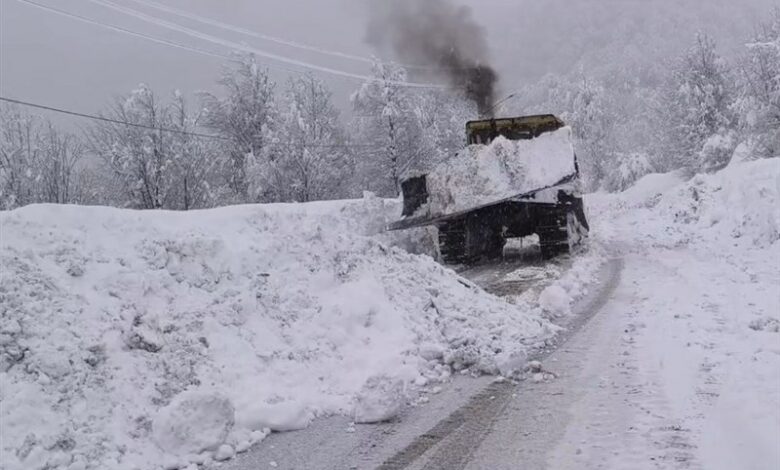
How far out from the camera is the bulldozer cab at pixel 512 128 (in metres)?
14.1

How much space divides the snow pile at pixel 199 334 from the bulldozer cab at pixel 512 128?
7.51 meters

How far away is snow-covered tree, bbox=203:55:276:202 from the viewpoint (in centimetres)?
3662

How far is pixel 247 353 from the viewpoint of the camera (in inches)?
196

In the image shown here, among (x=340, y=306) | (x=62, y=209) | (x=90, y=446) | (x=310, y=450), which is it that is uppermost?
(x=62, y=209)

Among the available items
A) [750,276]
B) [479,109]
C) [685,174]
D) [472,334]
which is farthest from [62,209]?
[685,174]

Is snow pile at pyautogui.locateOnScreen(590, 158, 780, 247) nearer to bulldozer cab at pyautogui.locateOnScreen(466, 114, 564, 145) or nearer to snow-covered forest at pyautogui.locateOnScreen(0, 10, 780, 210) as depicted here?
bulldozer cab at pyautogui.locateOnScreen(466, 114, 564, 145)

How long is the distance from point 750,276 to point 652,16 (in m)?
125

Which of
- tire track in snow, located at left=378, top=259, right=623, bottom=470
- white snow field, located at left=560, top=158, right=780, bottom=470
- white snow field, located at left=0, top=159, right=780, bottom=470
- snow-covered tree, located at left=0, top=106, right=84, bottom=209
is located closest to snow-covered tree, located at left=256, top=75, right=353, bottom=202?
snow-covered tree, located at left=0, top=106, right=84, bottom=209

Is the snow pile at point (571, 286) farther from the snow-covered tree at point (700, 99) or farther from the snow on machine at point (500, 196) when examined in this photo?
the snow-covered tree at point (700, 99)

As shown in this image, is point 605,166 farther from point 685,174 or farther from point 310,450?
point 310,450

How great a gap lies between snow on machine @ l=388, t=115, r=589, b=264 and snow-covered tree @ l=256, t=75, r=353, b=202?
20.7 metres

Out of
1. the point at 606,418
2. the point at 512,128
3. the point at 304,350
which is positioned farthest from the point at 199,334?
the point at 512,128

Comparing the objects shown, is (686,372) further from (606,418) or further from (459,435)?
(459,435)

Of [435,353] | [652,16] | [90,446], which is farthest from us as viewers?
[652,16]
